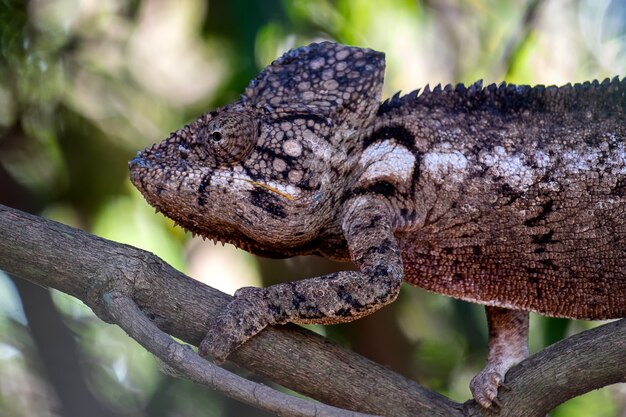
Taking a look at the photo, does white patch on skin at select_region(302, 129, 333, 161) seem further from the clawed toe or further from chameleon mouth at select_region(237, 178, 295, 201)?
the clawed toe

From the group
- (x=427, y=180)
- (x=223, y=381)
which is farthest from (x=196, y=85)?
(x=223, y=381)

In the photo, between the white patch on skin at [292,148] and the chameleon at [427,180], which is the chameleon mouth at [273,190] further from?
the white patch on skin at [292,148]

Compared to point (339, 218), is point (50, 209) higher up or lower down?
higher up

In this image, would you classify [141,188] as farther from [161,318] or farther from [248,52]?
[248,52]

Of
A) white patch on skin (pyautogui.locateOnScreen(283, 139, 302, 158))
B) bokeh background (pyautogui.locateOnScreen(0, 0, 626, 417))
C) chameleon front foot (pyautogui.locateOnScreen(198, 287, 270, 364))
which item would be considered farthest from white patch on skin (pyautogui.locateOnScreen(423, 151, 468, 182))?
bokeh background (pyautogui.locateOnScreen(0, 0, 626, 417))

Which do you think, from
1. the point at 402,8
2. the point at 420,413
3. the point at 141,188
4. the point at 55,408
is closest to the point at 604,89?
the point at 420,413

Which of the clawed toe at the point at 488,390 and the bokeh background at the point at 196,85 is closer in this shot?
the clawed toe at the point at 488,390

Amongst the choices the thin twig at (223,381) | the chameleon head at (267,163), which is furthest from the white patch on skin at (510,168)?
the thin twig at (223,381)
